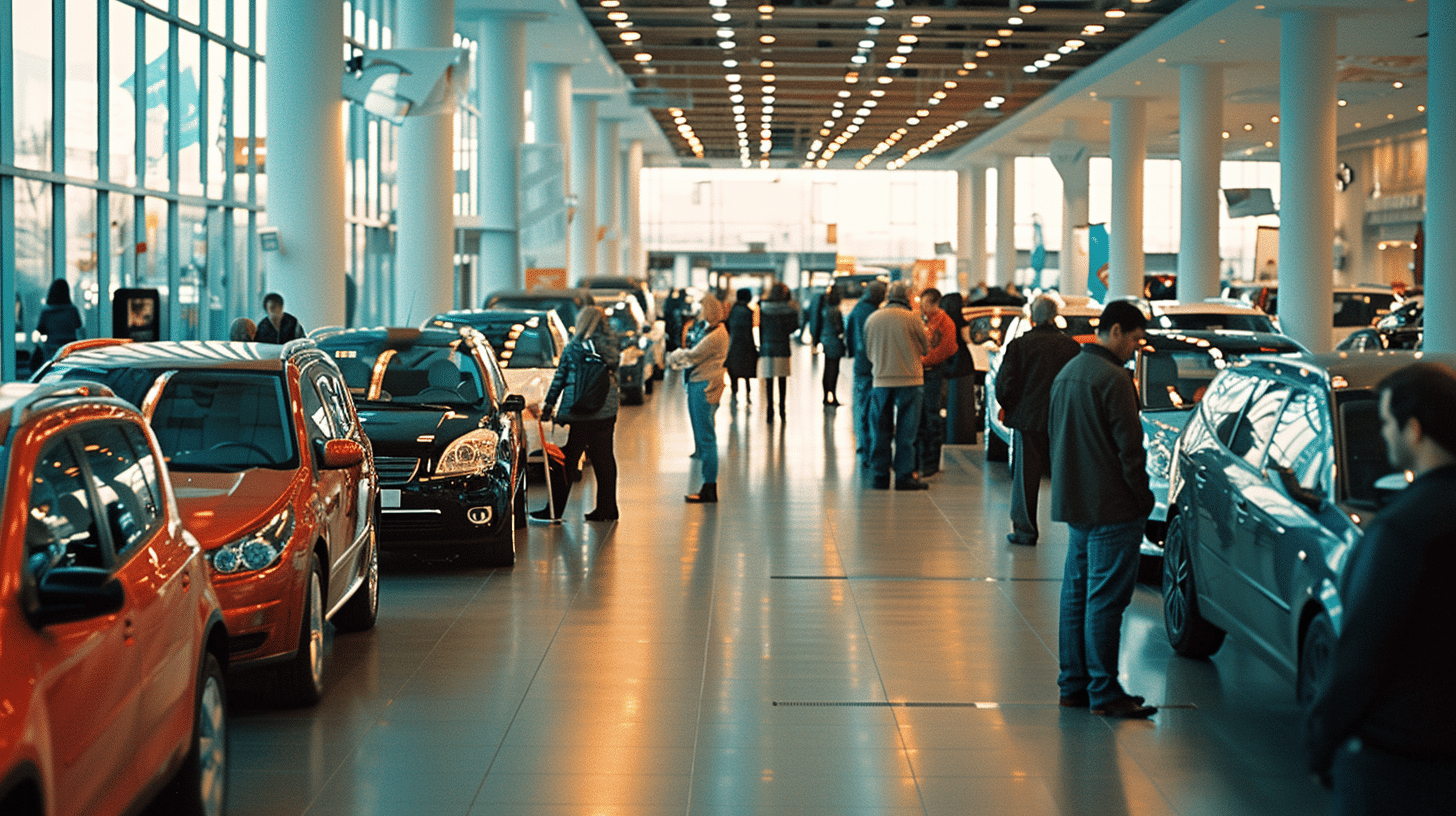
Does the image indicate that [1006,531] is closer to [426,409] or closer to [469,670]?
[426,409]

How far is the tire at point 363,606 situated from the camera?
26.6 ft

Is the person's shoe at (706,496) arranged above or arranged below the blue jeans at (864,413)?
below

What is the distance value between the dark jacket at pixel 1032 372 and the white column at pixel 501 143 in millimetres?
18551

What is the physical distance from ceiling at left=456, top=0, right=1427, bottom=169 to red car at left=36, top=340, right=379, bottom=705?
59.1 feet

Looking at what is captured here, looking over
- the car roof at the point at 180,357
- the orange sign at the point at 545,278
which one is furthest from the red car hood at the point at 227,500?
the orange sign at the point at 545,278

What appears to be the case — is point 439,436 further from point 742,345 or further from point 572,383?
point 742,345

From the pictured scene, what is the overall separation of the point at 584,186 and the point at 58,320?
26.5m

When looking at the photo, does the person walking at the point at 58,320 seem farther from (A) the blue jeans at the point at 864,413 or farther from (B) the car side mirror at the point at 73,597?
(B) the car side mirror at the point at 73,597

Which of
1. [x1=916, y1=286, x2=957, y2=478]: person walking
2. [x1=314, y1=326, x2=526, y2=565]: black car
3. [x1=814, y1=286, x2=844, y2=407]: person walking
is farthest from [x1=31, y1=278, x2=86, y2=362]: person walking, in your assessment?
[x1=814, y1=286, x2=844, y2=407]: person walking

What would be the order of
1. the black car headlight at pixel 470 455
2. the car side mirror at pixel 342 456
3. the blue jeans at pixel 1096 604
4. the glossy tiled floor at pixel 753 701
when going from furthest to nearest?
the black car headlight at pixel 470 455 → the car side mirror at pixel 342 456 → the blue jeans at pixel 1096 604 → the glossy tiled floor at pixel 753 701

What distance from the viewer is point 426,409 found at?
1049 cm

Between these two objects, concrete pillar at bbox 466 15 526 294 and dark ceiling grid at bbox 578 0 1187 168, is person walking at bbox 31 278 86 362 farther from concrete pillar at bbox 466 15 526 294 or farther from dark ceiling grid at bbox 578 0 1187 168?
concrete pillar at bbox 466 15 526 294

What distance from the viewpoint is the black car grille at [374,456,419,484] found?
384 inches

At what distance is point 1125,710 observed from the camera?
6531 millimetres
